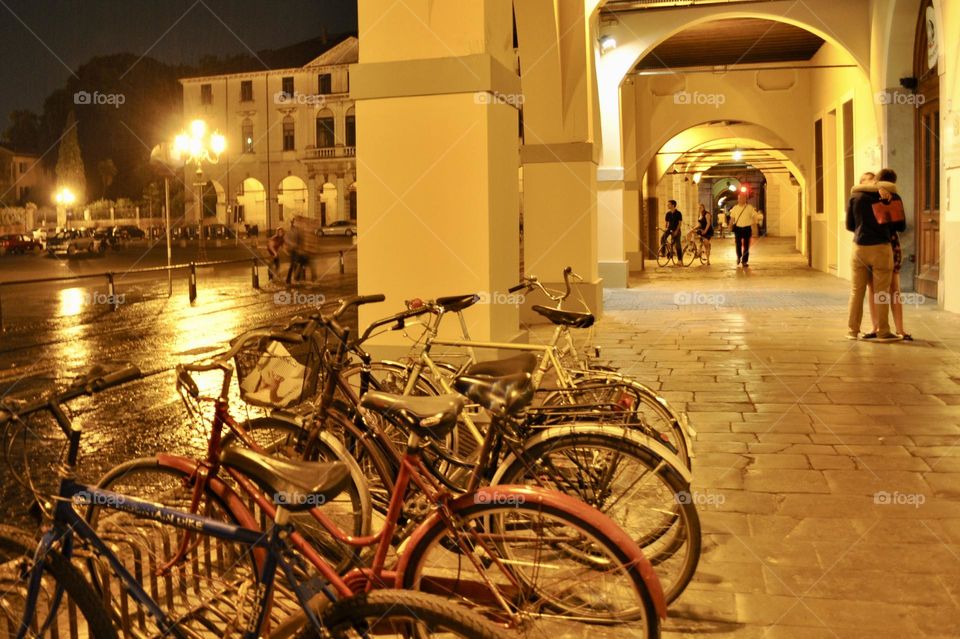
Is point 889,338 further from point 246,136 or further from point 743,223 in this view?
point 246,136

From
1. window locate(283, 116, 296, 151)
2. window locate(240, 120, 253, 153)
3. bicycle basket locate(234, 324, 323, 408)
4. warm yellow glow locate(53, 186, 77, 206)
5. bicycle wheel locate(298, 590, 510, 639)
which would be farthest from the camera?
window locate(240, 120, 253, 153)

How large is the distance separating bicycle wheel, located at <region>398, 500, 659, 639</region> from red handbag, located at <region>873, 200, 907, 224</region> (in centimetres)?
785

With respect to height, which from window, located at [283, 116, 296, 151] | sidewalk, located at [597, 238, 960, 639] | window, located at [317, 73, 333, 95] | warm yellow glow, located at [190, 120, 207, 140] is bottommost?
sidewalk, located at [597, 238, 960, 639]

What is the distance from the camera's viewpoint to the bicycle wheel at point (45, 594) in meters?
2.45

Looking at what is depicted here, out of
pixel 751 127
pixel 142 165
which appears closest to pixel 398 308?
pixel 751 127

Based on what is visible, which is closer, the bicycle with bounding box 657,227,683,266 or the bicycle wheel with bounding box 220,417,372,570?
the bicycle wheel with bounding box 220,417,372,570

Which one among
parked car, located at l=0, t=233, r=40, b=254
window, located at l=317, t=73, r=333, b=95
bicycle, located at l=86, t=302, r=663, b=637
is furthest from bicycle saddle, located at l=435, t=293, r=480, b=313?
window, located at l=317, t=73, r=333, b=95

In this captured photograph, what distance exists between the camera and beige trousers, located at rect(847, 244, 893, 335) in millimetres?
10148

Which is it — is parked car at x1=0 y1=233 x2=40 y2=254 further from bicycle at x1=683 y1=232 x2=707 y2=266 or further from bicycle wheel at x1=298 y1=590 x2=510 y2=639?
bicycle wheel at x1=298 y1=590 x2=510 y2=639

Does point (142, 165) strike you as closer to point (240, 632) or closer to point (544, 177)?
point (544, 177)

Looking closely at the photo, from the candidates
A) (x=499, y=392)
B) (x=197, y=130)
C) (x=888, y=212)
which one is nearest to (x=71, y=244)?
(x=197, y=130)

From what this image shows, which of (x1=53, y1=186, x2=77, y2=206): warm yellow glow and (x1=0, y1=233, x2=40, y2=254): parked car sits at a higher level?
(x1=53, y1=186, x2=77, y2=206): warm yellow glow

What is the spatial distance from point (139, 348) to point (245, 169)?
2455 inches

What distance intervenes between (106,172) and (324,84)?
18638 millimetres
